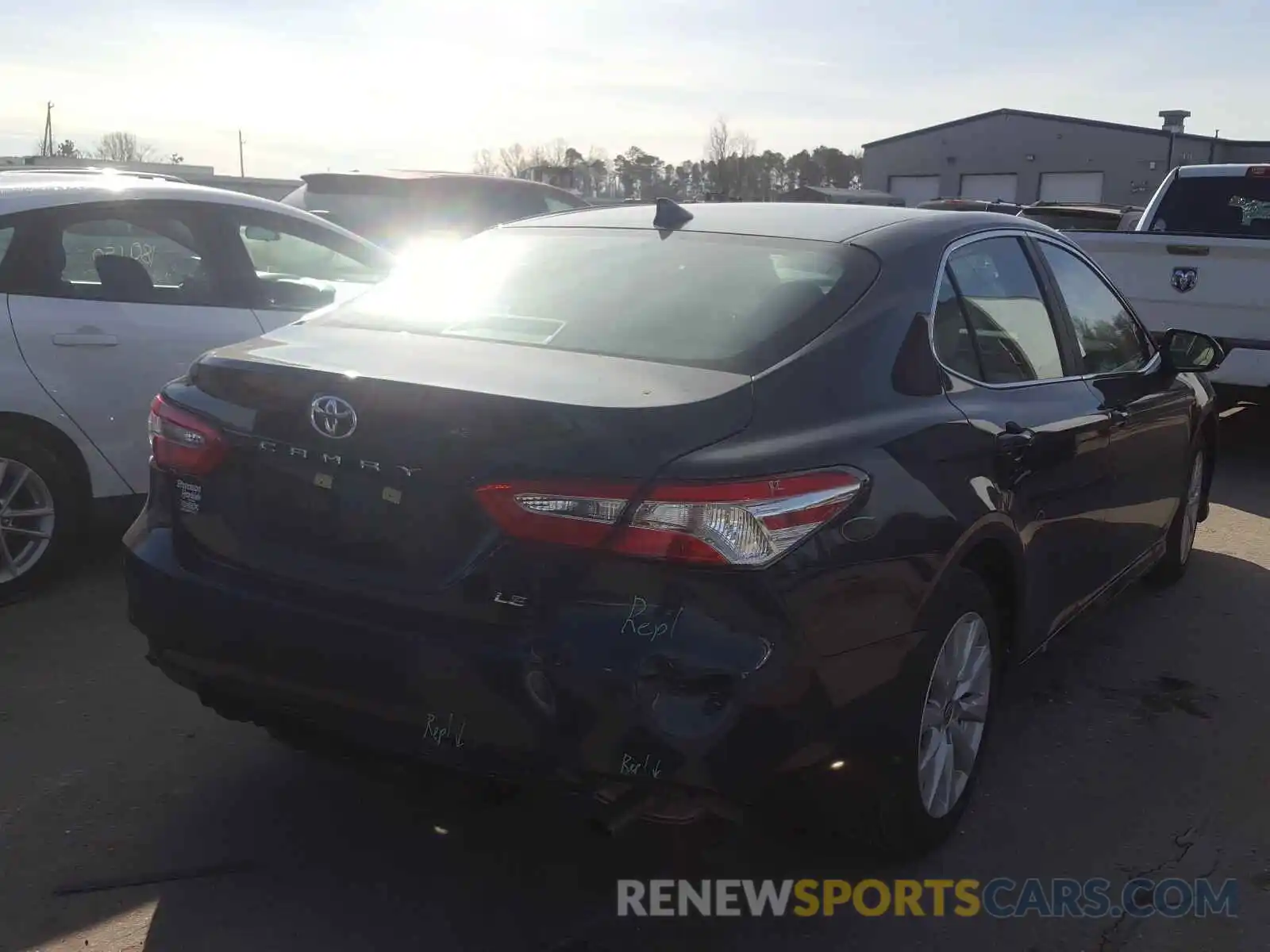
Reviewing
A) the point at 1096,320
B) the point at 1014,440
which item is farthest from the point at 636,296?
the point at 1096,320

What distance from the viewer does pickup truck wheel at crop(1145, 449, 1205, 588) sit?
5.26 meters

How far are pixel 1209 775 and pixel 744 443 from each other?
2189 mm

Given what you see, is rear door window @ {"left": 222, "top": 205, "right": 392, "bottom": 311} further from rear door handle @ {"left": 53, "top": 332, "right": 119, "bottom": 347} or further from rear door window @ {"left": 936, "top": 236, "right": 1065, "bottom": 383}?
rear door window @ {"left": 936, "top": 236, "right": 1065, "bottom": 383}

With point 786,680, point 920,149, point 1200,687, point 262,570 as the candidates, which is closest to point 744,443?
point 786,680

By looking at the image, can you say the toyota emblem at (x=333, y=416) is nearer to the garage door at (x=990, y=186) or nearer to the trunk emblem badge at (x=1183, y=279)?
the trunk emblem badge at (x=1183, y=279)

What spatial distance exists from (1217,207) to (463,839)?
878cm

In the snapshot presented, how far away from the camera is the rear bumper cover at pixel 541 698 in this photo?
7.82ft

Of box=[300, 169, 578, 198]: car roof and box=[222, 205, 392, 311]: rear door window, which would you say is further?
box=[300, 169, 578, 198]: car roof

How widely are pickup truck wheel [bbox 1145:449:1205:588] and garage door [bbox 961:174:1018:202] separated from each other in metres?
42.3

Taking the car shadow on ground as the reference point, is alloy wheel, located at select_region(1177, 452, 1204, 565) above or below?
above

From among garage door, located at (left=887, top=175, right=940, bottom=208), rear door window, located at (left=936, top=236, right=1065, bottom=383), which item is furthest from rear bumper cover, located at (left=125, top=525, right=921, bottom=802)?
garage door, located at (left=887, top=175, right=940, bottom=208)

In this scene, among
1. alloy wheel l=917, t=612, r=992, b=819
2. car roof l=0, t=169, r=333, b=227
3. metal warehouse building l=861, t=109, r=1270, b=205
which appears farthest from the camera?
metal warehouse building l=861, t=109, r=1270, b=205

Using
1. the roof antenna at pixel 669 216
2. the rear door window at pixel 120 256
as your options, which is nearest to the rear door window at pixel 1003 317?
the roof antenna at pixel 669 216

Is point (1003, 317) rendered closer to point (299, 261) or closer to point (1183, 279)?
point (299, 261)
